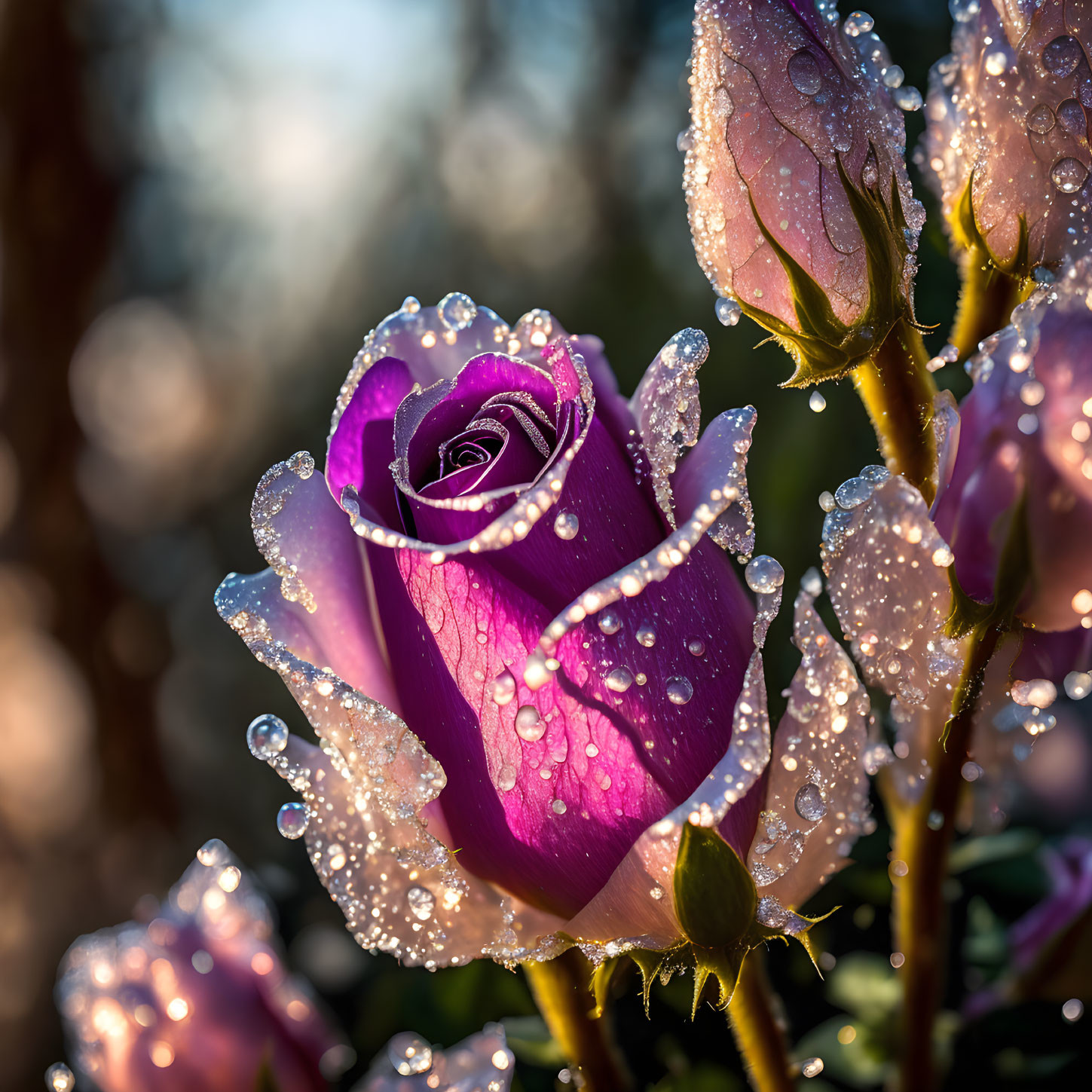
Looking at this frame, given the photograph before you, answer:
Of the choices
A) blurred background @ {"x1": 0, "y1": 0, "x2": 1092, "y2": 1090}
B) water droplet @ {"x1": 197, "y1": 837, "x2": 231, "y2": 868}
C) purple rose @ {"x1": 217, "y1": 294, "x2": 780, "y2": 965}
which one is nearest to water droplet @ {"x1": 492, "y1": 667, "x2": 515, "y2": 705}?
purple rose @ {"x1": 217, "y1": 294, "x2": 780, "y2": 965}

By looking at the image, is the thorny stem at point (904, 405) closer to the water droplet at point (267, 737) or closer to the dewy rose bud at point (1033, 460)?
the dewy rose bud at point (1033, 460)

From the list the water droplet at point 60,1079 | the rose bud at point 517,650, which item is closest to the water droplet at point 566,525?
the rose bud at point 517,650

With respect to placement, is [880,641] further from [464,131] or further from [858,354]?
[464,131]

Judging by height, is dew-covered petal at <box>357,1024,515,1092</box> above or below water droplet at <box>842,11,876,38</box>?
below

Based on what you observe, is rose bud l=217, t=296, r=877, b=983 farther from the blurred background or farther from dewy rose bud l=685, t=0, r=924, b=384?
the blurred background

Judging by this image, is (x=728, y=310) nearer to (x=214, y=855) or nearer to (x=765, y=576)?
(x=765, y=576)

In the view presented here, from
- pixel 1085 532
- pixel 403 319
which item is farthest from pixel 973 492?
pixel 403 319
